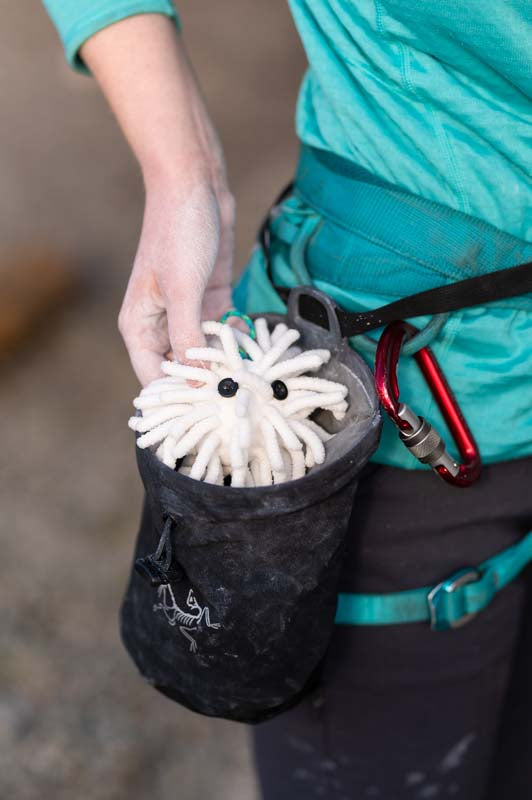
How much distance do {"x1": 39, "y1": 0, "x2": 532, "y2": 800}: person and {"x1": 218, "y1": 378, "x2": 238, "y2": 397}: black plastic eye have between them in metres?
0.07

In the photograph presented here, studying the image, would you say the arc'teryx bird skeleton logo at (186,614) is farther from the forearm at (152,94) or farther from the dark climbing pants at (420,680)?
the forearm at (152,94)

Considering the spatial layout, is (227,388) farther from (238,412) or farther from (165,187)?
(165,187)

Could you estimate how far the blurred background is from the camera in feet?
5.34

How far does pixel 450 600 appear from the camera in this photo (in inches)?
35.1

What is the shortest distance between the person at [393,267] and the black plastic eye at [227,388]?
7 cm

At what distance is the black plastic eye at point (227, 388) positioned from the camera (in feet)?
2.34

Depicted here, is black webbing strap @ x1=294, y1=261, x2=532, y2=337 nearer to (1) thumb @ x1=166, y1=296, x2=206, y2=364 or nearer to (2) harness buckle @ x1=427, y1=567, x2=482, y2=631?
(1) thumb @ x1=166, y1=296, x2=206, y2=364

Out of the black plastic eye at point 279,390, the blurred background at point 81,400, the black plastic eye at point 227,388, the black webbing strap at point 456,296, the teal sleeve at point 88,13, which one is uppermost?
the teal sleeve at point 88,13

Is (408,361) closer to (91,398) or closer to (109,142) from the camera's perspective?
(91,398)

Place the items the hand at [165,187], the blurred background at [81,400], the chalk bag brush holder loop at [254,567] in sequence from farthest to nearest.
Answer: the blurred background at [81,400] → the hand at [165,187] → the chalk bag brush holder loop at [254,567]

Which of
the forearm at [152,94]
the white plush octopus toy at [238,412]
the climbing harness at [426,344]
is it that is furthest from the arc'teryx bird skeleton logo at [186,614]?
the forearm at [152,94]

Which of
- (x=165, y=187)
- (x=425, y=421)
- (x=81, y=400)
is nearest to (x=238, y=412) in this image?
(x=425, y=421)

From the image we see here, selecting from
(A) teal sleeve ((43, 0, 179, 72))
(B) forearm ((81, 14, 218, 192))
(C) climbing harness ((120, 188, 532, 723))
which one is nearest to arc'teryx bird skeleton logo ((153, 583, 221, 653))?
(C) climbing harness ((120, 188, 532, 723))

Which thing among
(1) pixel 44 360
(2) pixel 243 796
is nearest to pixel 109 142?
(1) pixel 44 360
